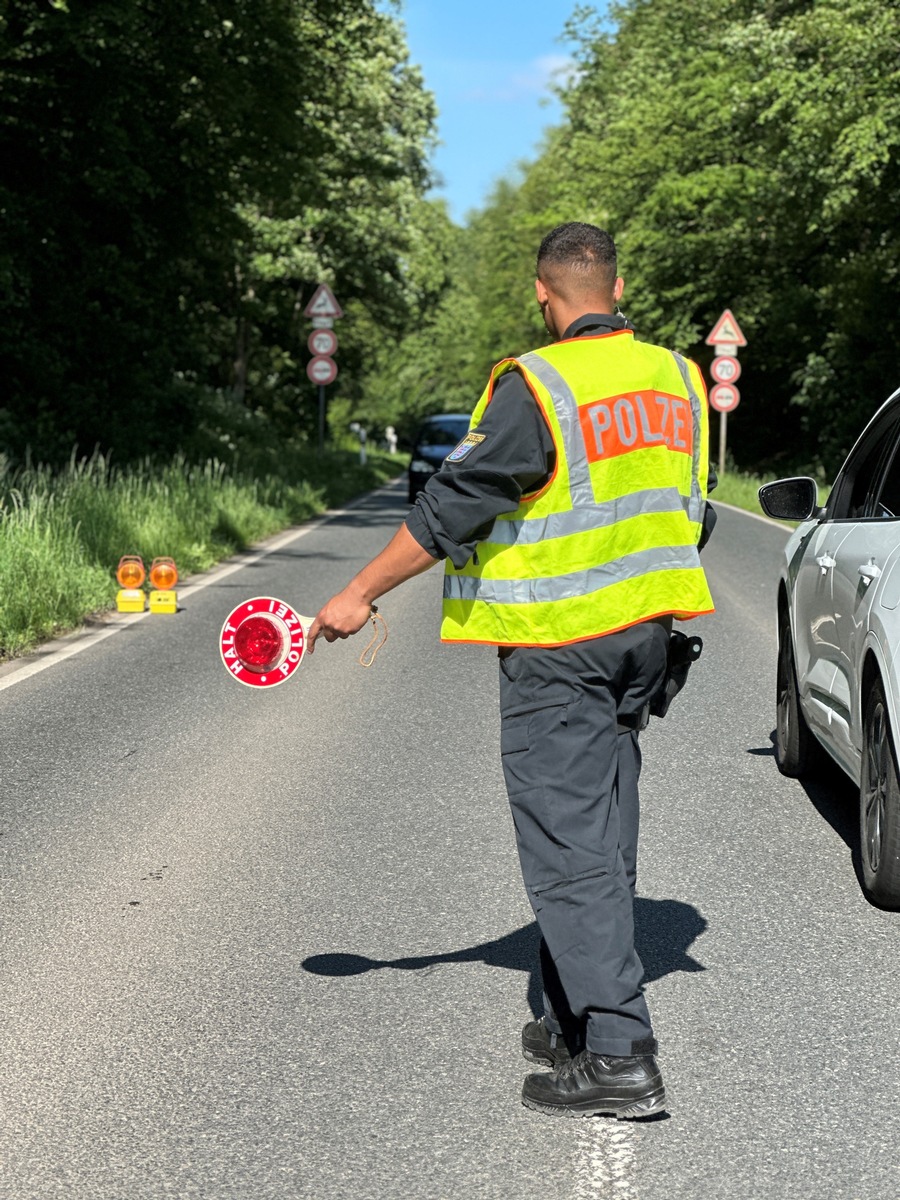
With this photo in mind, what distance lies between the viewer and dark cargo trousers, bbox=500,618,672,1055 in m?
3.84

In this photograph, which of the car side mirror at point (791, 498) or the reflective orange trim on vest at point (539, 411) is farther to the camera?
the car side mirror at point (791, 498)

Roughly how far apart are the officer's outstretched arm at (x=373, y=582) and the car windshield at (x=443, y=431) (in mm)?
26859

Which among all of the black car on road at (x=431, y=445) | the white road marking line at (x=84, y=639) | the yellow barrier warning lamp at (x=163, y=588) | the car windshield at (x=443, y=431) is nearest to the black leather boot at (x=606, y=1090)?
the white road marking line at (x=84, y=639)

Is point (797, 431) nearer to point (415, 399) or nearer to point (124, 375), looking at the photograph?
point (124, 375)

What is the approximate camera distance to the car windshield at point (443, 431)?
3111cm

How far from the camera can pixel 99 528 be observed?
15.8 meters

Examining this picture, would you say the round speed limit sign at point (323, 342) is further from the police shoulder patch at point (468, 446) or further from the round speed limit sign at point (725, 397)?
the police shoulder patch at point (468, 446)

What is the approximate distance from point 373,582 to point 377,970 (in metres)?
1.45

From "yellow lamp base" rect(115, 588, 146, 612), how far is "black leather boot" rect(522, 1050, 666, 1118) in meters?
9.77

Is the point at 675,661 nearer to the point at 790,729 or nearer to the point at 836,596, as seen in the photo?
the point at 836,596

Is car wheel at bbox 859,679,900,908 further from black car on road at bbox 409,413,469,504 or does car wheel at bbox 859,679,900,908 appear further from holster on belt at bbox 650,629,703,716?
black car on road at bbox 409,413,469,504

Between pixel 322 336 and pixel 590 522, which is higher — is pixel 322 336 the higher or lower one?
the higher one

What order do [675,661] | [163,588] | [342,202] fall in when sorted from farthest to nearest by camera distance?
[342,202] < [163,588] < [675,661]

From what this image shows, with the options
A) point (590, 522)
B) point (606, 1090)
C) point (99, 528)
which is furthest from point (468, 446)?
point (99, 528)
